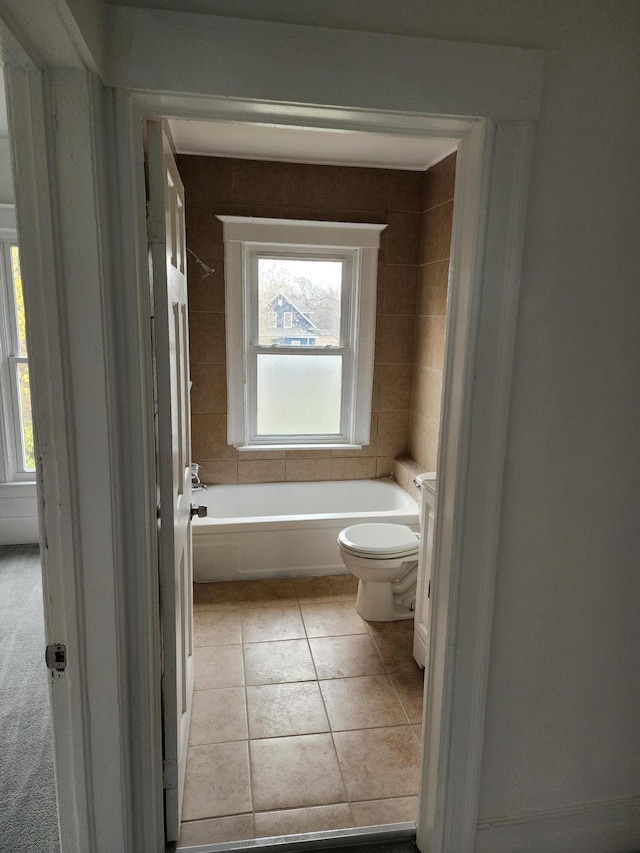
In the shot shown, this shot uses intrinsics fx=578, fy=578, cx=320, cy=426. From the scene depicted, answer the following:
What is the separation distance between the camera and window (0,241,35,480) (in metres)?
3.56

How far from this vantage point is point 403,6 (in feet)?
4.08

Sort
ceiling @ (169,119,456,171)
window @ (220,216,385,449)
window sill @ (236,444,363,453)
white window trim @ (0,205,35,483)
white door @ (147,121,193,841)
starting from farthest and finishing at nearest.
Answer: window sill @ (236,444,363,453) < window @ (220,216,385,449) < white window trim @ (0,205,35,483) < ceiling @ (169,119,456,171) < white door @ (147,121,193,841)

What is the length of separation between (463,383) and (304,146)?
7.85 ft

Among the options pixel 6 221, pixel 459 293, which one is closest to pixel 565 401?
pixel 459 293

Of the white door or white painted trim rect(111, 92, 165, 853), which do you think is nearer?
white painted trim rect(111, 92, 165, 853)

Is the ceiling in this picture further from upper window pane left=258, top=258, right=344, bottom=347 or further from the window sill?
the window sill

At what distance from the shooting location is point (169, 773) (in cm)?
166

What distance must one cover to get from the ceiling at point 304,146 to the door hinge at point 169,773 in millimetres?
2701

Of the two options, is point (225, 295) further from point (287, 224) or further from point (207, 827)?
point (207, 827)

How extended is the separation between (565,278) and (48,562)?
4.59 ft

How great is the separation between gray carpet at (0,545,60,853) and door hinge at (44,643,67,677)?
2.55 ft

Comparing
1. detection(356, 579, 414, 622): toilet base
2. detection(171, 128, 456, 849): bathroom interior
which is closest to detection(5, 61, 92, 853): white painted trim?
detection(171, 128, 456, 849): bathroom interior

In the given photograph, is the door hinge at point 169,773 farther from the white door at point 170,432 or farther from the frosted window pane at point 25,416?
the frosted window pane at point 25,416

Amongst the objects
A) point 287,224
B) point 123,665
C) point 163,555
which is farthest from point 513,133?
point 287,224
